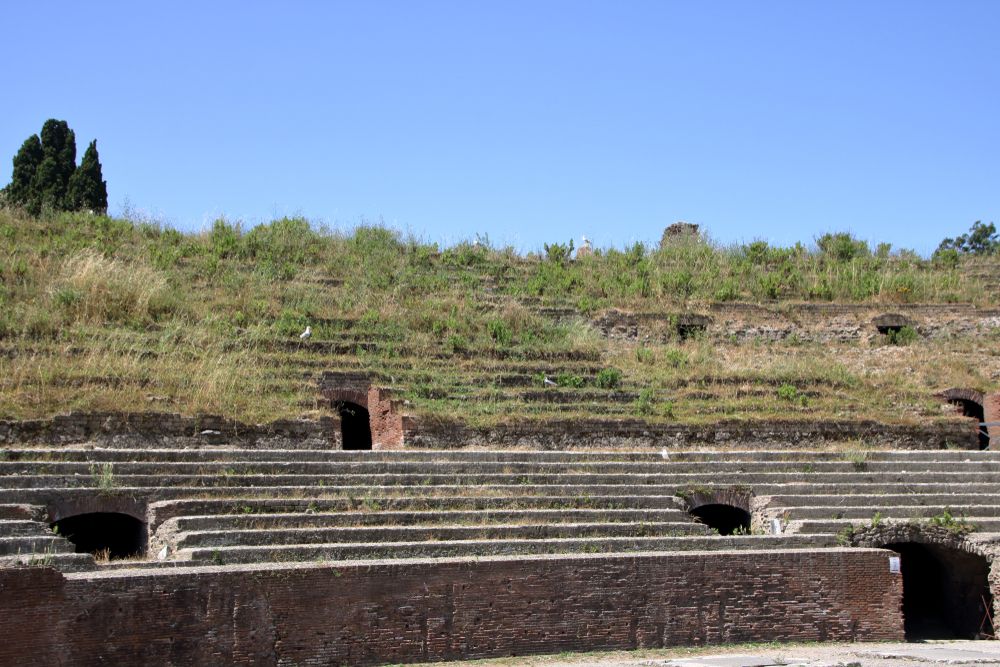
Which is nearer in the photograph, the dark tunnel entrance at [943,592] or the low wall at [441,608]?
the low wall at [441,608]

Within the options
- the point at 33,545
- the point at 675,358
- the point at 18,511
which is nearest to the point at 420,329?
the point at 675,358

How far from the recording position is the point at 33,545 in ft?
38.4

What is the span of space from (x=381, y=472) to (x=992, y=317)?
56.1 ft

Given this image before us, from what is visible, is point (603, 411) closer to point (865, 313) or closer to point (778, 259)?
point (865, 313)

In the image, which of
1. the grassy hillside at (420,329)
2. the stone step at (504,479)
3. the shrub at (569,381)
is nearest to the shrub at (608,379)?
the grassy hillside at (420,329)

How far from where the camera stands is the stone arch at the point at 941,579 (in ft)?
52.1

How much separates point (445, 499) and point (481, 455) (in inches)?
73.1

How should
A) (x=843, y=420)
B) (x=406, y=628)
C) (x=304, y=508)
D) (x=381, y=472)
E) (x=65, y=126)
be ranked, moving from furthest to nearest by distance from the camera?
1. (x=65, y=126)
2. (x=843, y=420)
3. (x=381, y=472)
4. (x=304, y=508)
5. (x=406, y=628)

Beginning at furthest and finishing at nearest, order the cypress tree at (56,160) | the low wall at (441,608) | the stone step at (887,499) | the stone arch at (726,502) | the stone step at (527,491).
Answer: the cypress tree at (56,160) → the stone step at (887,499) → the stone arch at (726,502) → the stone step at (527,491) → the low wall at (441,608)

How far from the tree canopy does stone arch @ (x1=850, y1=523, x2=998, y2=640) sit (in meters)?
21.0

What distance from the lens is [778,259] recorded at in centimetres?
3002

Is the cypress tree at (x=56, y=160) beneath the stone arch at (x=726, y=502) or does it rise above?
above

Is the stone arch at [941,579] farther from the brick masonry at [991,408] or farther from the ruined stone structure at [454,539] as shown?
the brick masonry at [991,408]

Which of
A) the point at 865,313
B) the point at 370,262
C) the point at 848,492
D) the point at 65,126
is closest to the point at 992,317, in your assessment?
the point at 865,313
